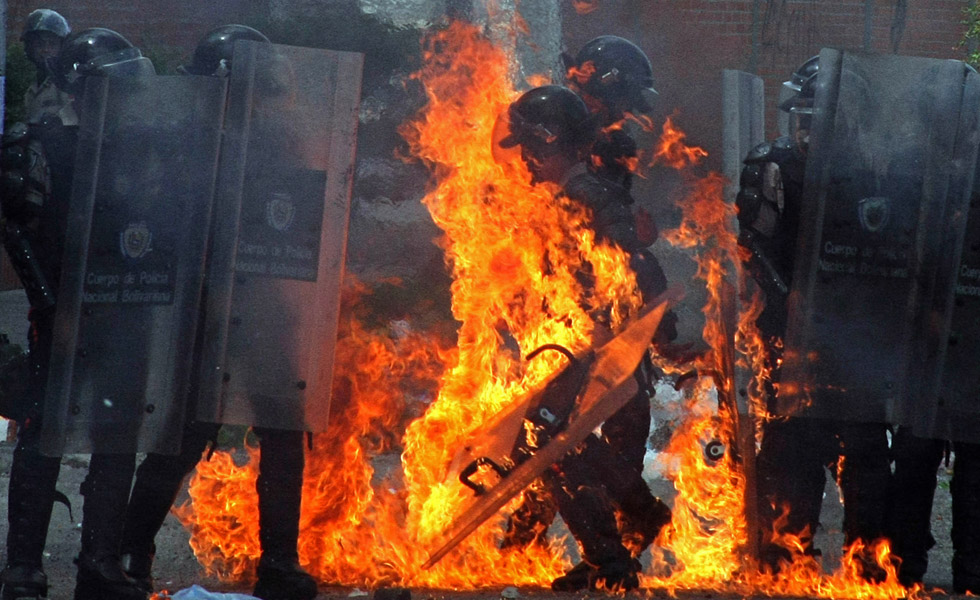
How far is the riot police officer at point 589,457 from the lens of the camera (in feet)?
16.3

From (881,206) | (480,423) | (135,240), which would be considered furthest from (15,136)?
(881,206)

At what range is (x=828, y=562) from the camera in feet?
18.6

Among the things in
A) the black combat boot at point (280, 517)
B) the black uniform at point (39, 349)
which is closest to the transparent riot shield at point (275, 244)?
the black combat boot at point (280, 517)

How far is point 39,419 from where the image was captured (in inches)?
183

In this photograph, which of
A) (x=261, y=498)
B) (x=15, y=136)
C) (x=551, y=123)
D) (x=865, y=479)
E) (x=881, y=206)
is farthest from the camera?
(x=551, y=123)

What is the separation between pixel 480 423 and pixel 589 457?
1.54 ft

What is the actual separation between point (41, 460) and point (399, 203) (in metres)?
5.66

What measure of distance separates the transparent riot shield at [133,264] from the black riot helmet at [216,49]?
45 centimetres

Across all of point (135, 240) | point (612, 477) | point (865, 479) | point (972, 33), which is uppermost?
point (972, 33)

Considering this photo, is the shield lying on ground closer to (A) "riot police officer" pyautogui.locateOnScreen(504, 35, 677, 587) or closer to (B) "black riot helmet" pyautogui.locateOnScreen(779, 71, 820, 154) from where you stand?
(A) "riot police officer" pyautogui.locateOnScreen(504, 35, 677, 587)

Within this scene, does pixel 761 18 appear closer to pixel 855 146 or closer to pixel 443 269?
pixel 443 269

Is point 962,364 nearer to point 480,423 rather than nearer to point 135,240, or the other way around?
point 480,423

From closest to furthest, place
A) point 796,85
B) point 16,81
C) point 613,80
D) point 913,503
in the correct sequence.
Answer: point 913,503 < point 613,80 < point 796,85 < point 16,81

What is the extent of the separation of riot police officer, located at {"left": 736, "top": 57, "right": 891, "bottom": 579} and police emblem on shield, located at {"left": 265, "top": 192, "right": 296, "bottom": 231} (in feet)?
6.22
